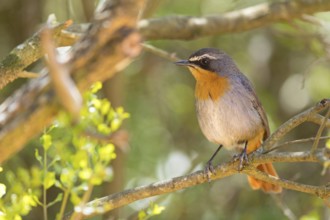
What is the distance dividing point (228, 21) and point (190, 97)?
5.24 feet

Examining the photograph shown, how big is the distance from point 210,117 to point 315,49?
159 centimetres

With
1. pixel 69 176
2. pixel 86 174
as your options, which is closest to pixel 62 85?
pixel 86 174

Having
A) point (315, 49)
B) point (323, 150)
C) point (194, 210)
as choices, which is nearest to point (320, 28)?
point (315, 49)

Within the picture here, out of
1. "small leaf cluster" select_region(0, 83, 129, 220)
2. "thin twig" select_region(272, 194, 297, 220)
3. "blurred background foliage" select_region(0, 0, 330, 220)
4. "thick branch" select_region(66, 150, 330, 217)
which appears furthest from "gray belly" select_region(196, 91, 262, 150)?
"small leaf cluster" select_region(0, 83, 129, 220)

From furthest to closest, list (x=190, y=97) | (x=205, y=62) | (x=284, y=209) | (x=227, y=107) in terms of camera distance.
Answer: (x=190, y=97), (x=205, y=62), (x=227, y=107), (x=284, y=209)

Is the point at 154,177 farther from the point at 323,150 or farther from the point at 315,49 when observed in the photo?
the point at 323,150

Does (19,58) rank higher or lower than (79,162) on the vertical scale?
lower

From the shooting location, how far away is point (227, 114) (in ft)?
16.4

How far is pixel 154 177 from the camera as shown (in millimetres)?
6254

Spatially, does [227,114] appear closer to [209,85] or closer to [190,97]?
[209,85]

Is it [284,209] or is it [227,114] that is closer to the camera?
[284,209]

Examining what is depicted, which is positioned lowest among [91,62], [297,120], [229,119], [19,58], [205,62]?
[229,119]

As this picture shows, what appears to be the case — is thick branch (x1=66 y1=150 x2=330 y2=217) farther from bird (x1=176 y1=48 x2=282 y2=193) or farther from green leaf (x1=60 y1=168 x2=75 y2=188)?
bird (x1=176 y1=48 x2=282 y2=193)

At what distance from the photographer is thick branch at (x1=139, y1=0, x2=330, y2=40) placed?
5.20 m
